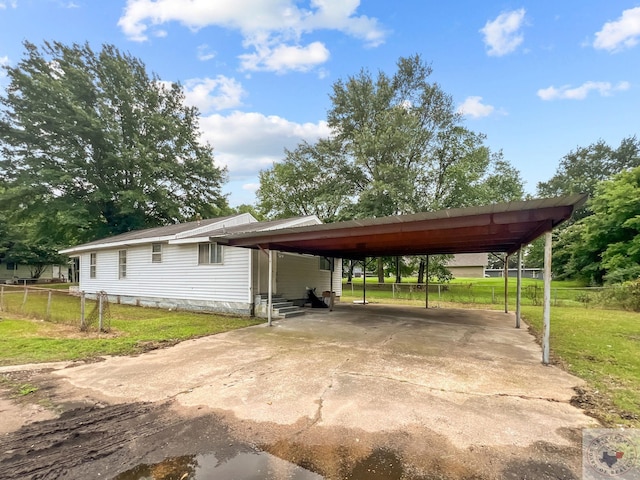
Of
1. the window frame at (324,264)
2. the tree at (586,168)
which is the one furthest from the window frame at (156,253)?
the tree at (586,168)

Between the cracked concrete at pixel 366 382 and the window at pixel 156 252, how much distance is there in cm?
658

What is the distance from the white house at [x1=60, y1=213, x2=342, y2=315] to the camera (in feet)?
33.6

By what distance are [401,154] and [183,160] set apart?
51.0 feet

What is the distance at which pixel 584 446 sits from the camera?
2.76 m

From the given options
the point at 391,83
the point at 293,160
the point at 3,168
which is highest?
the point at 391,83

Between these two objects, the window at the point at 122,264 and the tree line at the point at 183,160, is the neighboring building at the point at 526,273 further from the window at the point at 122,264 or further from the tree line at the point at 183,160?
the window at the point at 122,264

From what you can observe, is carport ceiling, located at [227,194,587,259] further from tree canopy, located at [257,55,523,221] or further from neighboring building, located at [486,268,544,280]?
neighboring building, located at [486,268,544,280]

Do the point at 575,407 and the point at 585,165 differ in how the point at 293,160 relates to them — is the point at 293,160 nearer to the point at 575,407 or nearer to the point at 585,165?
the point at 575,407

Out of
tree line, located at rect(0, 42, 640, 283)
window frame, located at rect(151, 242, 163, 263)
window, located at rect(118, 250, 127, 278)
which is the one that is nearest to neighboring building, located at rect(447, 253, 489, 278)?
tree line, located at rect(0, 42, 640, 283)

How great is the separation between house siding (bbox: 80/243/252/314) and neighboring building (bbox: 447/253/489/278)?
1509 inches

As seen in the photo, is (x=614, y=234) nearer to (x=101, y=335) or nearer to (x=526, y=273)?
(x=101, y=335)

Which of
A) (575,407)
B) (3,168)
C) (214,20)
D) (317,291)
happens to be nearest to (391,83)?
(214,20)

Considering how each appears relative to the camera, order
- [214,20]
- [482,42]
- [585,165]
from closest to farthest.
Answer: [214,20]
[482,42]
[585,165]

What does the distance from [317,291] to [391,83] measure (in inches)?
665
